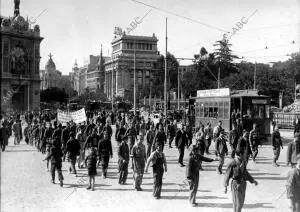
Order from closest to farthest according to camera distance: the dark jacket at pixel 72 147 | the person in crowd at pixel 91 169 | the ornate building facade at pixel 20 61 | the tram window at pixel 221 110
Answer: the person in crowd at pixel 91 169 → the dark jacket at pixel 72 147 → the tram window at pixel 221 110 → the ornate building facade at pixel 20 61

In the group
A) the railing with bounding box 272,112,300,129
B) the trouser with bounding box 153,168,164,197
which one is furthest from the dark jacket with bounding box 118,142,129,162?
the railing with bounding box 272,112,300,129

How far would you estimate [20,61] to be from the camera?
65438 millimetres

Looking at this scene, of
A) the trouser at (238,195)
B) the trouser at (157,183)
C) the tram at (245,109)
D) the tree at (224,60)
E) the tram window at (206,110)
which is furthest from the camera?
the tree at (224,60)

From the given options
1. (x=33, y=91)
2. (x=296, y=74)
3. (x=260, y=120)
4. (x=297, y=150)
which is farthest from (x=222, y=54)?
(x=297, y=150)

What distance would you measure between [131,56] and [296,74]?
69.1 m

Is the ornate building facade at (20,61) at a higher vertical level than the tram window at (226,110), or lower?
higher

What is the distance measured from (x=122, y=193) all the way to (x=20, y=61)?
59.0 m

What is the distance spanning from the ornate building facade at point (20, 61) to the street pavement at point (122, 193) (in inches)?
2019

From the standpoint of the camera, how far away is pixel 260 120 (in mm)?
25516

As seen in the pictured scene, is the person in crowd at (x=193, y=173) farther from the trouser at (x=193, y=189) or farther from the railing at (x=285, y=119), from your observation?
the railing at (x=285, y=119)

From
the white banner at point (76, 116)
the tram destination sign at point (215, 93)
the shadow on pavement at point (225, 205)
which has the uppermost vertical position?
the tram destination sign at point (215, 93)

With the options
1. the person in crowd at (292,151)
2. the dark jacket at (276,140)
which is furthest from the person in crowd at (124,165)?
the dark jacket at (276,140)

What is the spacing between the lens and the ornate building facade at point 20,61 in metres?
63.0

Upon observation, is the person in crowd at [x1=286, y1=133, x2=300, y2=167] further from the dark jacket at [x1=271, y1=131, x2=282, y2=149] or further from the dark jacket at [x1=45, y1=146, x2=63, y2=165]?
the dark jacket at [x1=45, y1=146, x2=63, y2=165]
